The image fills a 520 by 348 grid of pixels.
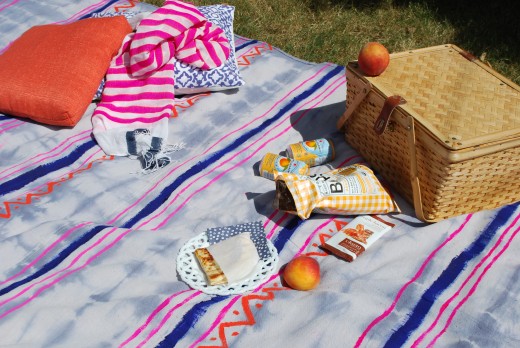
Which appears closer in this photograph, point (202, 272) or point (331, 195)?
point (202, 272)

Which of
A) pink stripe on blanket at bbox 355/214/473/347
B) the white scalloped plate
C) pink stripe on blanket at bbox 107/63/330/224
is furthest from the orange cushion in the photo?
pink stripe on blanket at bbox 355/214/473/347

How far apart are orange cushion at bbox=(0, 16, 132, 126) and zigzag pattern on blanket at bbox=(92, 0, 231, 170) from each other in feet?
0.23

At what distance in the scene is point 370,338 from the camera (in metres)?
1.25

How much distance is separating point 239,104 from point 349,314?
113cm

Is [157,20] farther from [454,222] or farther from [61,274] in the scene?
[454,222]

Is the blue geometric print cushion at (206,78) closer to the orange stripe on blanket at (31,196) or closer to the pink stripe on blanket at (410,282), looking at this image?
the orange stripe on blanket at (31,196)

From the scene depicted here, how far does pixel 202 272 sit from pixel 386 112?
69 cm

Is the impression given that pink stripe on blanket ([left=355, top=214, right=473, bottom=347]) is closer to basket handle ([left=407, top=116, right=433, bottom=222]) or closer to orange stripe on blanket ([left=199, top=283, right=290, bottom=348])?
basket handle ([left=407, top=116, right=433, bottom=222])

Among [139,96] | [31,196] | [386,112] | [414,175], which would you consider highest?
[386,112]

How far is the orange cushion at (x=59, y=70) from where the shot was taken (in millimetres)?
1981

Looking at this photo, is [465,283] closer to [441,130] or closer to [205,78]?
[441,130]

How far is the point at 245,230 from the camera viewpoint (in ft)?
5.12

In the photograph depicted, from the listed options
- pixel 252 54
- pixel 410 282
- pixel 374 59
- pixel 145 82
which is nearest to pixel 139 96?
pixel 145 82

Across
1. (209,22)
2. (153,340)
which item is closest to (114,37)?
(209,22)
